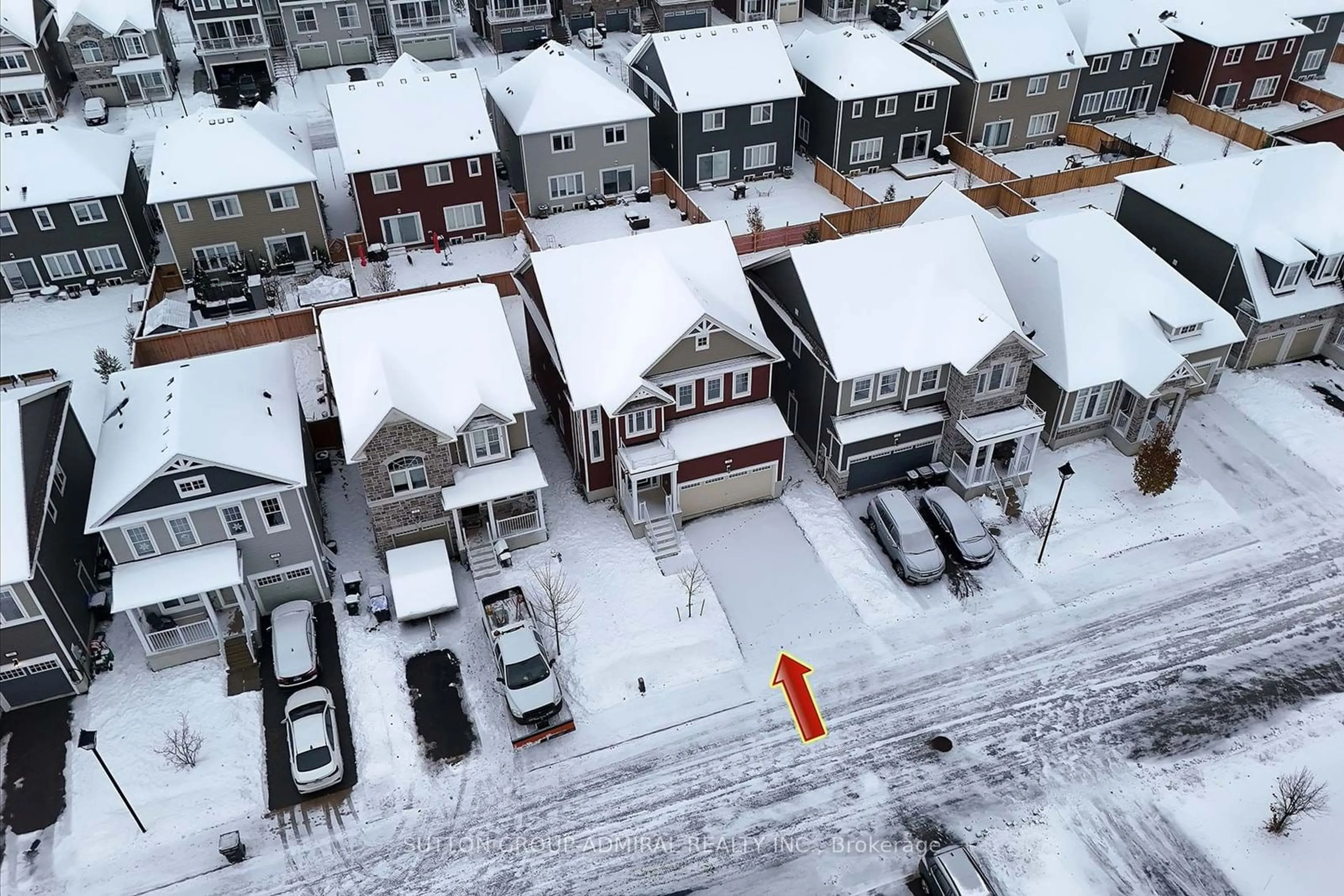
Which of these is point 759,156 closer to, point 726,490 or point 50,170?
point 726,490

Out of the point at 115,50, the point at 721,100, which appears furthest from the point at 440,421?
the point at 115,50

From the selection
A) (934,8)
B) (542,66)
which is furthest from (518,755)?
(934,8)

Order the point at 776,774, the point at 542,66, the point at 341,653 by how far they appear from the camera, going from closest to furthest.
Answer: the point at 776,774, the point at 341,653, the point at 542,66

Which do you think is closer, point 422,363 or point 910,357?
point 422,363

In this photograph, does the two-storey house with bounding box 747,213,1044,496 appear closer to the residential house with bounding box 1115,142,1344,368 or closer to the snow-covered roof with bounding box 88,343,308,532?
the residential house with bounding box 1115,142,1344,368

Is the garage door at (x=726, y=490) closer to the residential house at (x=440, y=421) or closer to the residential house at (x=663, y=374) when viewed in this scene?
the residential house at (x=663, y=374)

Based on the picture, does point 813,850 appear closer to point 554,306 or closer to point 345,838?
point 345,838
